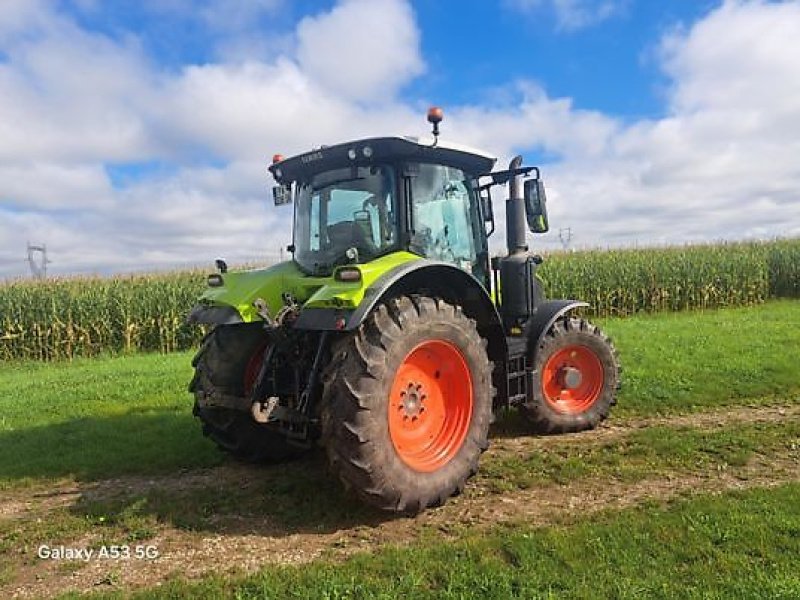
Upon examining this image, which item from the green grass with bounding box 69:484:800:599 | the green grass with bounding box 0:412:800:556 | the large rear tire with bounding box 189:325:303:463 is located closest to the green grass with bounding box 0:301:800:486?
the large rear tire with bounding box 189:325:303:463

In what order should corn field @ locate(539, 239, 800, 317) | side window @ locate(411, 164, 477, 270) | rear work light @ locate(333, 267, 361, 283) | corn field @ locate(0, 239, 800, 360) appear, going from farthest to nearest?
corn field @ locate(539, 239, 800, 317), corn field @ locate(0, 239, 800, 360), side window @ locate(411, 164, 477, 270), rear work light @ locate(333, 267, 361, 283)

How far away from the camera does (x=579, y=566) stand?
3.59 meters

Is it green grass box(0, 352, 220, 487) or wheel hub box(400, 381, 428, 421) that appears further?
green grass box(0, 352, 220, 487)

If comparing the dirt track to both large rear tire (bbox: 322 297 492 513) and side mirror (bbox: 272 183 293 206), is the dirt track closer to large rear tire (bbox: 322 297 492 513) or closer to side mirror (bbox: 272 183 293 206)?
large rear tire (bbox: 322 297 492 513)

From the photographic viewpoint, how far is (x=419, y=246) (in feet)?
17.3

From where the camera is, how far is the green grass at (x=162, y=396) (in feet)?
20.0

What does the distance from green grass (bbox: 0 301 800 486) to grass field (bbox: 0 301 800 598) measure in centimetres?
4

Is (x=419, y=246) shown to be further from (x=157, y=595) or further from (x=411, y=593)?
(x=157, y=595)

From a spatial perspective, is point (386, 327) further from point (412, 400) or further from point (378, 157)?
point (378, 157)

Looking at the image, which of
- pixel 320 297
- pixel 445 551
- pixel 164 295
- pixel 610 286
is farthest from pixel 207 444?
pixel 610 286

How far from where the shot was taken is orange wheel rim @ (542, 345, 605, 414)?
679cm

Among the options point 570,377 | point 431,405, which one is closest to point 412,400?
point 431,405

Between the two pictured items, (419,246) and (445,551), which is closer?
(445,551)

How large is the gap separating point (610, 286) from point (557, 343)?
12.7 metres
